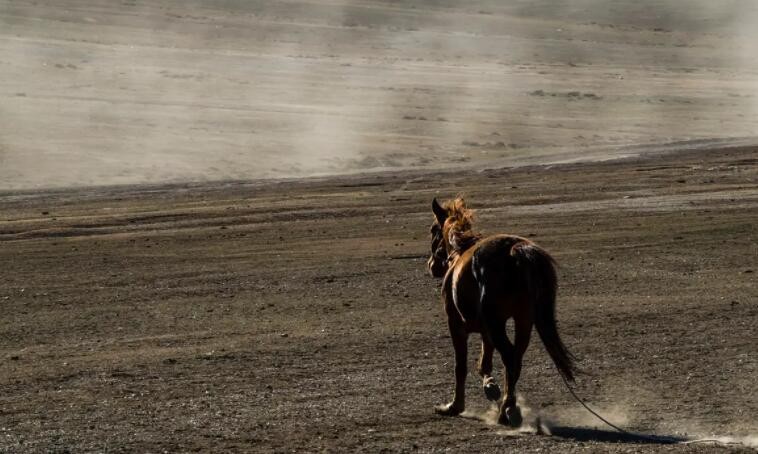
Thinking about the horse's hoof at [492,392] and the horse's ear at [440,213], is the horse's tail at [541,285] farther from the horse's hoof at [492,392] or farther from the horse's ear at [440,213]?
the horse's ear at [440,213]

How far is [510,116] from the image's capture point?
126ft

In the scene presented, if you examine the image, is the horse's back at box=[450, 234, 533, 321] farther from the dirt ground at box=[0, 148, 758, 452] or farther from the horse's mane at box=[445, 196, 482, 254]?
the dirt ground at box=[0, 148, 758, 452]

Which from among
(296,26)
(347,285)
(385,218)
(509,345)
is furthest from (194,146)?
(296,26)

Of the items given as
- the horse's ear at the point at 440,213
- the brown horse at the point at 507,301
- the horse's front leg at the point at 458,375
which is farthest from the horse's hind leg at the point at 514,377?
the horse's ear at the point at 440,213

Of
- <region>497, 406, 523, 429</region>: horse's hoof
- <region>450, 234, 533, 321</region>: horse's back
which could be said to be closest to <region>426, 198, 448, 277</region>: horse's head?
<region>450, 234, 533, 321</region>: horse's back

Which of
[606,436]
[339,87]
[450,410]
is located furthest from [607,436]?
[339,87]

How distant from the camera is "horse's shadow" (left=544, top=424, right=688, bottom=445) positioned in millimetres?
7660

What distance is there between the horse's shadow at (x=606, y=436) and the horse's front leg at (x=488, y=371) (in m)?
0.38

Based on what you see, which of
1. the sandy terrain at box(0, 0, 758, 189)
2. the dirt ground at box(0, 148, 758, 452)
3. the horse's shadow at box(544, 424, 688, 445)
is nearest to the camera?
the horse's shadow at box(544, 424, 688, 445)

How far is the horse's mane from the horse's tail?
794 mm

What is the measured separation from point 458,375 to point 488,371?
0.64 feet

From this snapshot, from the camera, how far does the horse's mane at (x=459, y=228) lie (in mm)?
8758

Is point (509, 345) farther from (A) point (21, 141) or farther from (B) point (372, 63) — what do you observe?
(B) point (372, 63)

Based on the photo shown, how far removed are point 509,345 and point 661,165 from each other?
65.9ft
